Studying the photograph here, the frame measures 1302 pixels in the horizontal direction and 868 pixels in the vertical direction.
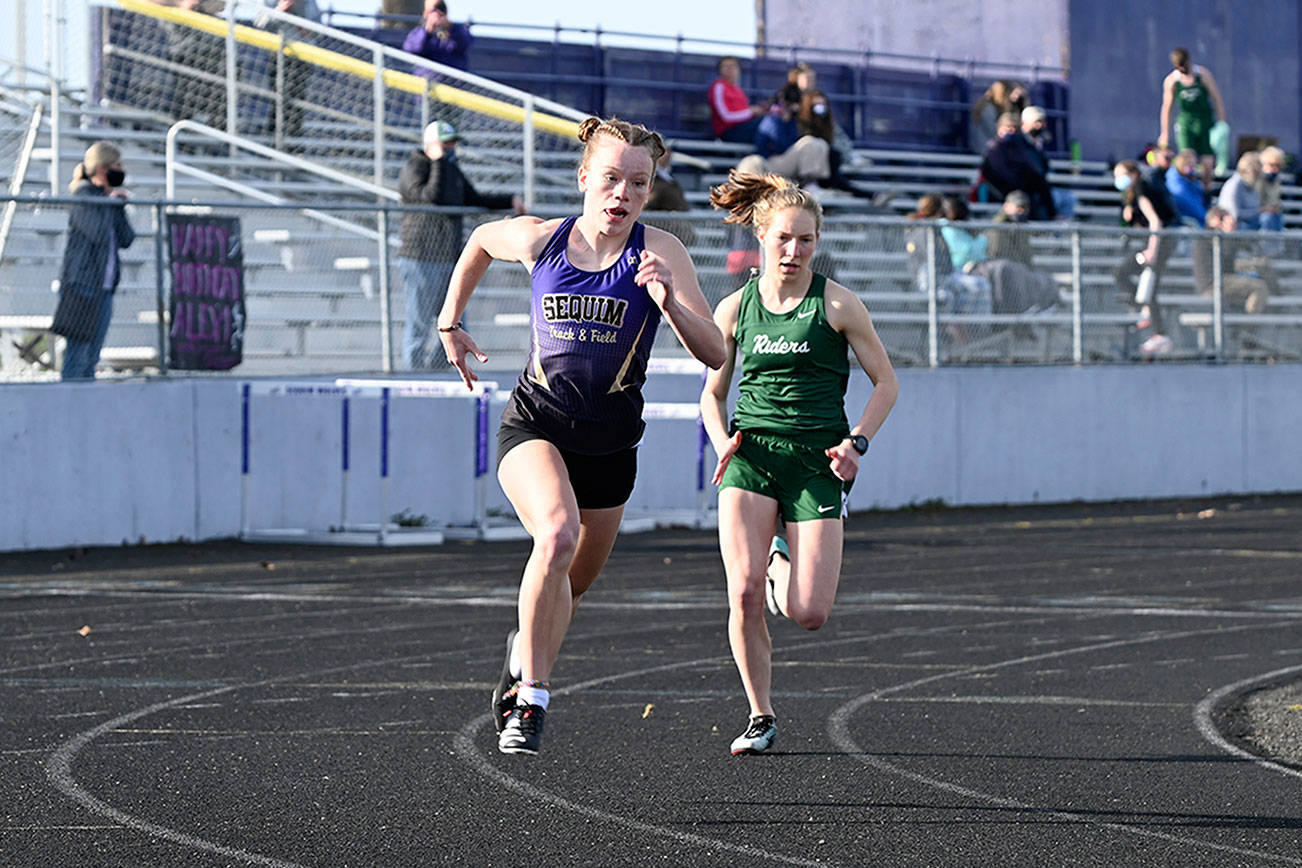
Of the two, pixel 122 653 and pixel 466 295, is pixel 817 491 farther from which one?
pixel 122 653

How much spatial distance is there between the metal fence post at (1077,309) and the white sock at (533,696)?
44.4ft

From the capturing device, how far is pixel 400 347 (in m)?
16.1

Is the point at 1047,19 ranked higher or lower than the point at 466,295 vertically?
higher

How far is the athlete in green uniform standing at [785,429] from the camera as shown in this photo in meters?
7.25

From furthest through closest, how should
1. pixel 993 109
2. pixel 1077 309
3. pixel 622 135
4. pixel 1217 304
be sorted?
pixel 993 109 → pixel 1217 304 → pixel 1077 309 → pixel 622 135

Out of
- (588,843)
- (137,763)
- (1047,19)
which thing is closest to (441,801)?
(588,843)

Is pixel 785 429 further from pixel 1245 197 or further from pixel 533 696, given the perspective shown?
pixel 1245 197

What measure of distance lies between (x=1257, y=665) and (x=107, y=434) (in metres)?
8.54

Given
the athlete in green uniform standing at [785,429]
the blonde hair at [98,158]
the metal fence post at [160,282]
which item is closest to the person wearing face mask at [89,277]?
the metal fence post at [160,282]

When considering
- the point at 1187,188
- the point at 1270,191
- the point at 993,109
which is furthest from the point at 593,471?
the point at 993,109

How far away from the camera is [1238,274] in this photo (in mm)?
20266

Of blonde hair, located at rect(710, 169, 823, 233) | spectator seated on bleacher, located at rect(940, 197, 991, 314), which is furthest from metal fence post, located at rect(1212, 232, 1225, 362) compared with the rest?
blonde hair, located at rect(710, 169, 823, 233)

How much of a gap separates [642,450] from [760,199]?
10155mm

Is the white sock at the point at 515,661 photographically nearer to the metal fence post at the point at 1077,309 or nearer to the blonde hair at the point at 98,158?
the blonde hair at the point at 98,158
